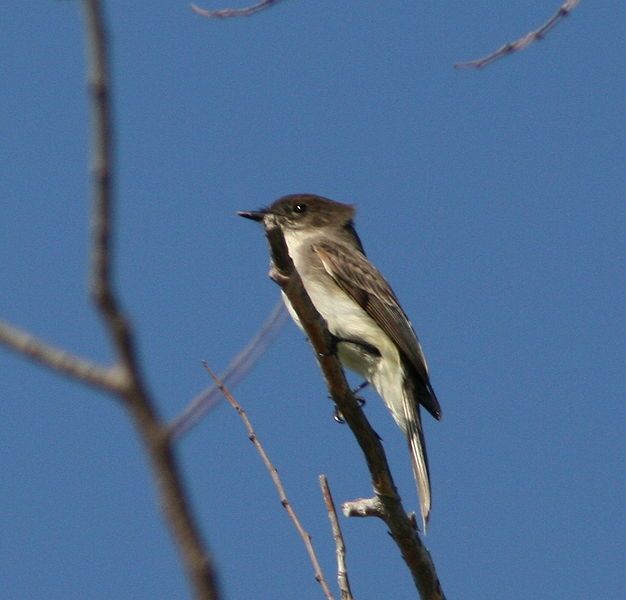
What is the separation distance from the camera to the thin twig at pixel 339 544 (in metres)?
4.38

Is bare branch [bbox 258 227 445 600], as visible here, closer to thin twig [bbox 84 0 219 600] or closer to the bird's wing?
the bird's wing

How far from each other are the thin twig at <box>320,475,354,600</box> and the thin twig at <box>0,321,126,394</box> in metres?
A: 3.07

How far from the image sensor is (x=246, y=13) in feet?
17.6

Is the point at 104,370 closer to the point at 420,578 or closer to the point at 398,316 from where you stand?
the point at 420,578

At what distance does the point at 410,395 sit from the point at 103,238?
6124mm

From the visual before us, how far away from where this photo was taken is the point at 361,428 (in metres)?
5.71

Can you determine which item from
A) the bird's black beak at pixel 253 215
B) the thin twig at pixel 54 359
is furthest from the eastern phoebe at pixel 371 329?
the thin twig at pixel 54 359

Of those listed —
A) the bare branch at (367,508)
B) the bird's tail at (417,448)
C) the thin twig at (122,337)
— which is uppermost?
the bird's tail at (417,448)

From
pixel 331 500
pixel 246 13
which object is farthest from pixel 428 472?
pixel 246 13

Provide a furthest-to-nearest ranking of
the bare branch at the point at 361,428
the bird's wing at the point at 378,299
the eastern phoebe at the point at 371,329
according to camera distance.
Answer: the bird's wing at the point at 378,299, the eastern phoebe at the point at 371,329, the bare branch at the point at 361,428

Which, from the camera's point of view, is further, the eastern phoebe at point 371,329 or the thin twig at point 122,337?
the eastern phoebe at point 371,329

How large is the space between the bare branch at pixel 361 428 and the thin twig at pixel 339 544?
854 millimetres

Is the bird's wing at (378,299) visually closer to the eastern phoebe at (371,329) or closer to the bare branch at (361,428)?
the eastern phoebe at (371,329)

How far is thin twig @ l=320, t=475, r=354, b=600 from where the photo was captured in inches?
172
